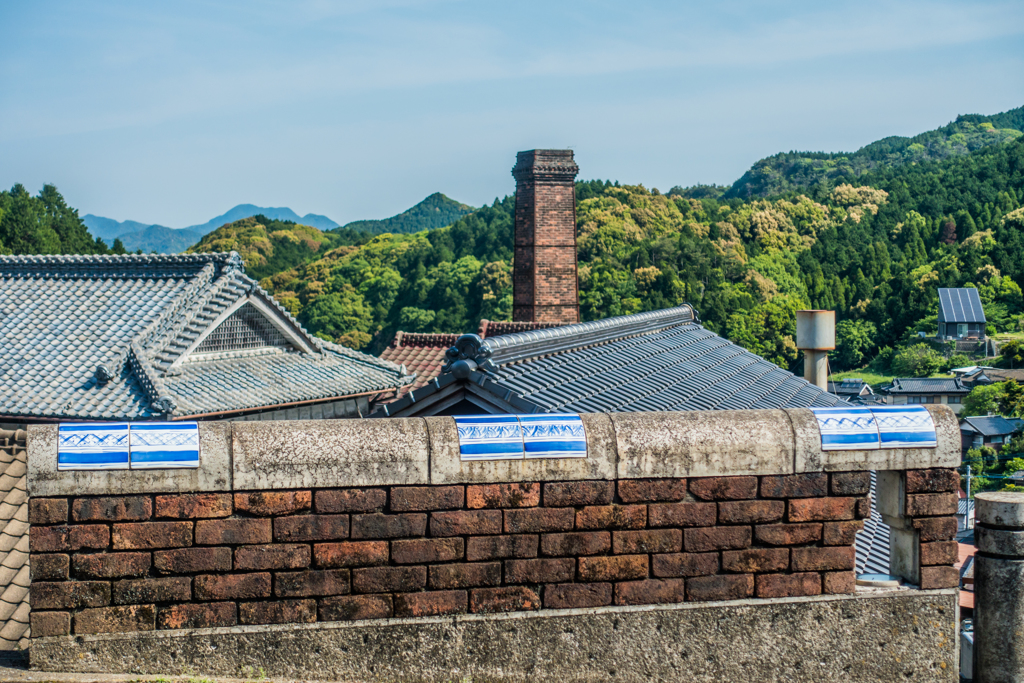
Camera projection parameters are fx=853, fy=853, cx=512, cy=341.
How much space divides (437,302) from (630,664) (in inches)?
2645

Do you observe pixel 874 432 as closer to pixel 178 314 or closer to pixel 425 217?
pixel 178 314

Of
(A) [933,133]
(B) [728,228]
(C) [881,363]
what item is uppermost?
(A) [933,133]

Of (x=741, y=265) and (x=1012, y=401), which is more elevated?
(x=741, y=265)

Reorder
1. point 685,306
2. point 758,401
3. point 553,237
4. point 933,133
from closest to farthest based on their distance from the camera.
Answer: point 758,401
point 685,306
point 553,237
point 933,133

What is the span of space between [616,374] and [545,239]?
21216mm

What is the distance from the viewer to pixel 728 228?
83.5m

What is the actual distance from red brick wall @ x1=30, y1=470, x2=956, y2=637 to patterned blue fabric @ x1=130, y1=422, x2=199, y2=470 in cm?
13

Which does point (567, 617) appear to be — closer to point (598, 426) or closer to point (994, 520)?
point (598, 426)

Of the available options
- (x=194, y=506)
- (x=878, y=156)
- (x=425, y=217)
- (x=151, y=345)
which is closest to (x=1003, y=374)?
(x=151, y=345)

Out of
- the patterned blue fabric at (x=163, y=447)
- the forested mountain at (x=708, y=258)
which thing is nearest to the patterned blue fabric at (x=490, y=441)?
the patterned blue fabric at (x=163, y=447)

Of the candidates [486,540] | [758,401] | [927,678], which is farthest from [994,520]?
[758,401]

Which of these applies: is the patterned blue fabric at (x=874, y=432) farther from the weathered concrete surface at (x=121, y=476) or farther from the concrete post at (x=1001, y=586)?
the weathered concrete surface at (x=121, y=476)

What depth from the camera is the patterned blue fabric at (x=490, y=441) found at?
3.22 meters

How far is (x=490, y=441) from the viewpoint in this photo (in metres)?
3.24
